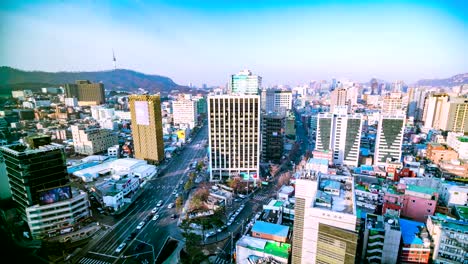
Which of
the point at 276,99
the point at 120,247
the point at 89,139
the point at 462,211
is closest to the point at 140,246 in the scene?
the point at 120,247

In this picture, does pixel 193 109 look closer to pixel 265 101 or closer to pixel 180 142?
pixel 180 142

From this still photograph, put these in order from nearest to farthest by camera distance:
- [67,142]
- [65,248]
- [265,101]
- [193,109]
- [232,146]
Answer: [65,248] → [232,146] → [67,142] → [193,109] → [265,101]

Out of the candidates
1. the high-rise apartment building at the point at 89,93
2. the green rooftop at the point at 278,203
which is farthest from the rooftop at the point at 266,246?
the high-rise apartment building at the point at 89,93

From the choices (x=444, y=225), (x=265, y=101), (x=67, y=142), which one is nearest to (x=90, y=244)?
(x=444, y=225)

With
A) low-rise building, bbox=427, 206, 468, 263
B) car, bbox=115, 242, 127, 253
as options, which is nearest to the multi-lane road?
car, bbox=115, 242, 127, 253

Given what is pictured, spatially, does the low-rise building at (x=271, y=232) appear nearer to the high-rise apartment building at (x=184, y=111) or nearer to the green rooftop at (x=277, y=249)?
the green rooftop at (x=277, y=249)
